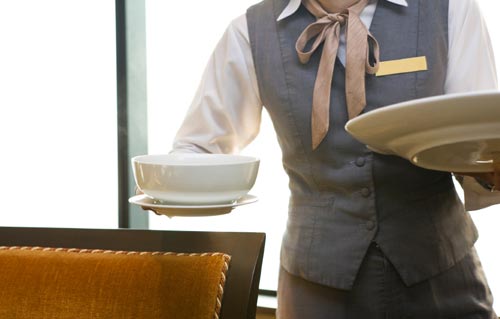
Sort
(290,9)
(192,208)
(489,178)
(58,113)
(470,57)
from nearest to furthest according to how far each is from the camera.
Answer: (192,208)
(489,178)
(470,57)
(290,9)
(58,113)

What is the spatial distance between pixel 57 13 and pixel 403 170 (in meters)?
2.39

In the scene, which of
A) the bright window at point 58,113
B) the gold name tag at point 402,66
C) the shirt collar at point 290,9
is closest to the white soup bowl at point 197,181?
the gold name tag at point 402,66

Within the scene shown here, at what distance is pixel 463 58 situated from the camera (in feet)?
4.53

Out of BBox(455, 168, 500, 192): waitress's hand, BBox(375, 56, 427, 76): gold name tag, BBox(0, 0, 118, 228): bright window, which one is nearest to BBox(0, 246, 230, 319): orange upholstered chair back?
BBox(455, 168, 500, 192): waitress's hand

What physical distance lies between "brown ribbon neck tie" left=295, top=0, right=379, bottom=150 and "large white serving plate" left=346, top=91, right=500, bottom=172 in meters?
0.29

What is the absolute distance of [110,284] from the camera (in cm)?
97

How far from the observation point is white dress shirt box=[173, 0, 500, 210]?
1.40m

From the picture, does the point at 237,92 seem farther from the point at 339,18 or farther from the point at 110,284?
the point at 110,284

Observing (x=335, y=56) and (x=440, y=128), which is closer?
(x=440, y=128)

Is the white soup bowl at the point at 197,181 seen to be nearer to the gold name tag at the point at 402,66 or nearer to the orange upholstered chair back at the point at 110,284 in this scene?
the orange upholstered chair back at the point at 110,284

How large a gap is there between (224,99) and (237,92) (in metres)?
0.04

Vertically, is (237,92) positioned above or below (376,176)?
above

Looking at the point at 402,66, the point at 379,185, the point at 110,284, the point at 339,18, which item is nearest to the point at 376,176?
the point at 379,185

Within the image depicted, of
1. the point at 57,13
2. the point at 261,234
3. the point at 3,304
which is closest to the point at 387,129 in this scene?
the point at 261,234
